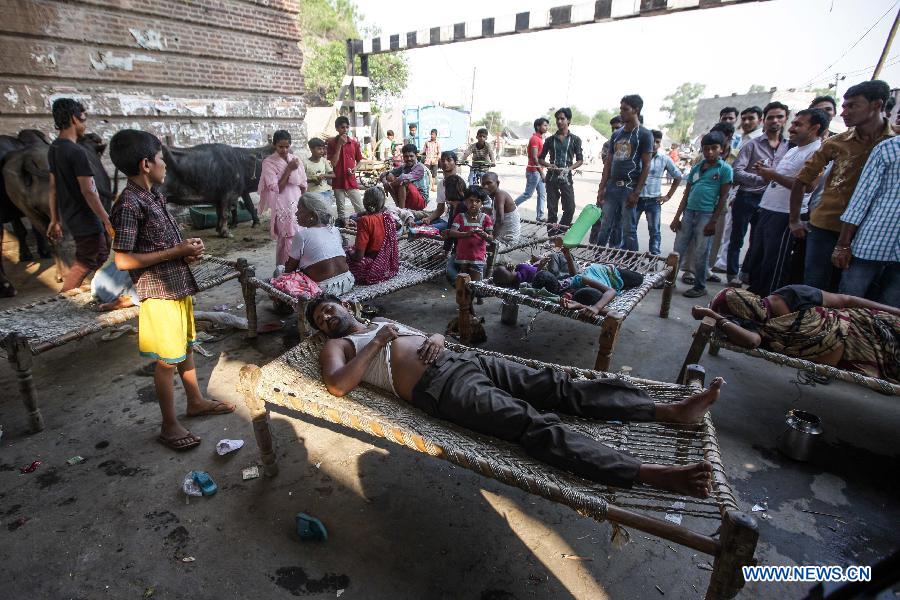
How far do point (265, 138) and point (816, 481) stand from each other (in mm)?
9645

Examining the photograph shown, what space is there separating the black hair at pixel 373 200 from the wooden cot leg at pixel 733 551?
11.1ft

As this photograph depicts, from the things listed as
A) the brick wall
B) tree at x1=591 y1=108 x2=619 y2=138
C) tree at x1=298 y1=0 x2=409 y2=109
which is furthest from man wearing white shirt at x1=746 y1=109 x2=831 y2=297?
tree at x1=591 y1=108 x2=619 y2=138

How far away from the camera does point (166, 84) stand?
23.9 ft

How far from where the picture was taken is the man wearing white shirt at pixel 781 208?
4.08m

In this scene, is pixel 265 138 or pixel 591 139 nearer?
pixel 265 138

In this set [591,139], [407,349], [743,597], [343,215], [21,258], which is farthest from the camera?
[591,139]

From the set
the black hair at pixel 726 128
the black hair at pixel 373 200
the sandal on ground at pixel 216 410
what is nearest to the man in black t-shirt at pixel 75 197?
the sandal on ground at pixel 216 410

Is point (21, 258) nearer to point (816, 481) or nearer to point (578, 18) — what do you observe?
point (816, 481)

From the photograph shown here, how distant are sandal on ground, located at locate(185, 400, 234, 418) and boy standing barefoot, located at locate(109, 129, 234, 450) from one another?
0.25 metres

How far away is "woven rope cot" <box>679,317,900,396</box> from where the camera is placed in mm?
2465

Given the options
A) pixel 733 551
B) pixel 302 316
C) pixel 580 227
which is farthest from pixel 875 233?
pixel 302 316

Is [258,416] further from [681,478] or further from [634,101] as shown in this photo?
[634,101]

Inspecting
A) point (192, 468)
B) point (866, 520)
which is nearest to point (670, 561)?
point (866, 520)

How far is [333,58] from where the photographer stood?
23938mm
